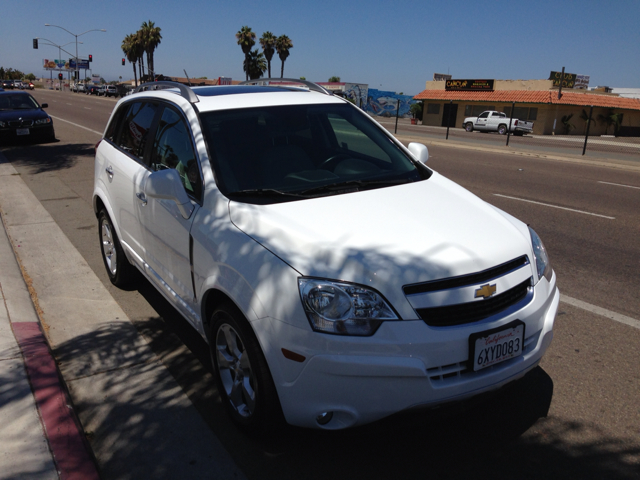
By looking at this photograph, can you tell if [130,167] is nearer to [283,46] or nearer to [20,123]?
[20,123]

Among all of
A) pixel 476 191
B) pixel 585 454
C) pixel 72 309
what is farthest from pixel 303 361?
pixel 476 191

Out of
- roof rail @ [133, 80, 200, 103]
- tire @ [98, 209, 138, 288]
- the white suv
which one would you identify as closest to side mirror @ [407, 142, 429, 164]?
the white suv

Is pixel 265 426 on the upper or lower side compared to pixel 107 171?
lower

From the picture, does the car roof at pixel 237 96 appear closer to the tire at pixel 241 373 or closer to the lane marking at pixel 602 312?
the tire at pixel 241 373

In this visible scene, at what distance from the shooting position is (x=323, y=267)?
2592 millimetres

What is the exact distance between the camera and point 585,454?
2904 mm

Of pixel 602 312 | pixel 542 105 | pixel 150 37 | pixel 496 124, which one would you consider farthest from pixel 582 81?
pixel 602 312

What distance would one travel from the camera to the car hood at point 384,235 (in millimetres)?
2602

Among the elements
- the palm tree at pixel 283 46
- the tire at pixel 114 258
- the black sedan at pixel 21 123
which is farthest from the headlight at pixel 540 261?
the palm tree at pixel 283 46

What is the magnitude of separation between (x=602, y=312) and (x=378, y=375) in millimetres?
3018

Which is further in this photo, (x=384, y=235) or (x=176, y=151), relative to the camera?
(x=176, y=151)

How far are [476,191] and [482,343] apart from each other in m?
8.56

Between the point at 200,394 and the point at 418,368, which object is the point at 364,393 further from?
the point at 200,394

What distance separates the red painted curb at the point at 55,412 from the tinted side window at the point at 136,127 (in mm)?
1641
